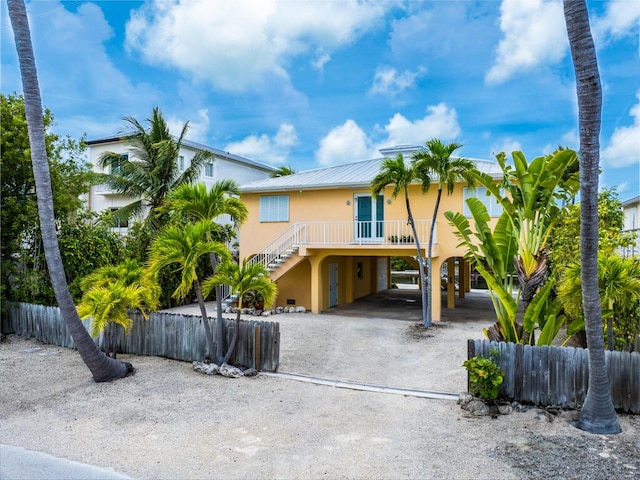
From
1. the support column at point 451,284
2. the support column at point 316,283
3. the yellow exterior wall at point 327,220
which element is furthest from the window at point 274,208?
the support column at point 451,284

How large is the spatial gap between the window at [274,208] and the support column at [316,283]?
2.86 meters

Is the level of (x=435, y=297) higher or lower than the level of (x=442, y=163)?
lower

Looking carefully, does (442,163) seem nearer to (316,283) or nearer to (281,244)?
(316,283)

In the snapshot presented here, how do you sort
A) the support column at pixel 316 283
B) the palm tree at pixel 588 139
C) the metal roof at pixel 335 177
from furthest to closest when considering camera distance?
the metal roof at pixel 335 177, the support column at pixel 316 283, the palm tree at pixel 588 139

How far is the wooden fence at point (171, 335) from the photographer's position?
951cm

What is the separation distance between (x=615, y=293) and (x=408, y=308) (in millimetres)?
13209

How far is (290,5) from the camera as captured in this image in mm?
13172

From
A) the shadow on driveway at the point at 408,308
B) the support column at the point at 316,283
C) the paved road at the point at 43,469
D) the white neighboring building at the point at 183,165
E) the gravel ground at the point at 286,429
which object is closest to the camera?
the paved road at the point at 43,469

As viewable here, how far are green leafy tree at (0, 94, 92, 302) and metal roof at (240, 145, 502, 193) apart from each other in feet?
24.8

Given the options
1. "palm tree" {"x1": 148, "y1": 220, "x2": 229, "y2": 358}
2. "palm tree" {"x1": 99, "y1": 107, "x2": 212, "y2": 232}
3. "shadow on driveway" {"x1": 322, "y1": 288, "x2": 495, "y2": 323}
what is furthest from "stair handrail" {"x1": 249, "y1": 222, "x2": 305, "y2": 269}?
"palm tree" {"x1": 148, "y1": 220, "x2": 229, "y2": 358}

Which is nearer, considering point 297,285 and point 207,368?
point 207,368

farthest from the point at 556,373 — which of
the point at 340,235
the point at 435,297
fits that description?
the point at 340,235

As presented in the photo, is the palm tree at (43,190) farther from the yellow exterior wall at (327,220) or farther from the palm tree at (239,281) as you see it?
the yellow exterior wall at (327,220)

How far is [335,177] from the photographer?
1988 centimetres
